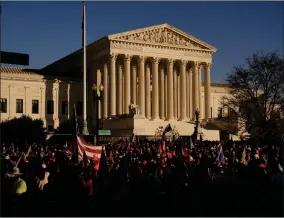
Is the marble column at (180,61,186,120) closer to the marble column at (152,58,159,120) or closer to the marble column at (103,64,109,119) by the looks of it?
the marble column at (152,58,159,120)

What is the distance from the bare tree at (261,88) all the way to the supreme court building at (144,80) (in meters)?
11.2

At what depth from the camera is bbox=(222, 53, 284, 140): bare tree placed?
50244 millimetres

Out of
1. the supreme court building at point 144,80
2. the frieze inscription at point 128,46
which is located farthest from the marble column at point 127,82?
the frieze inscription at point 128,46

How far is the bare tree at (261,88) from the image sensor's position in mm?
50244

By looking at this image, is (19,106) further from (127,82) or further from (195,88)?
(195,88)

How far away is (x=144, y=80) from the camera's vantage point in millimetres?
70125

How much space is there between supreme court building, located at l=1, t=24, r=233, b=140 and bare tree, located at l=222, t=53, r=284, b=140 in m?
11.2

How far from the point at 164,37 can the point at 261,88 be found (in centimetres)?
2206

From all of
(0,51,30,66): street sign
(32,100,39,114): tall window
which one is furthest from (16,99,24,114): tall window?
(0,51,30,66): street sign

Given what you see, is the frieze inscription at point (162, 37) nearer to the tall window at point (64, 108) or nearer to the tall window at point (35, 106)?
the tall window at point (64, 108)

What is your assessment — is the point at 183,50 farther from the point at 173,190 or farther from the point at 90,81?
the point at 173,190

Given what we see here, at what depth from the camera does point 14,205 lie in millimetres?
13188

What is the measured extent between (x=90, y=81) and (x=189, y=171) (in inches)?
2248

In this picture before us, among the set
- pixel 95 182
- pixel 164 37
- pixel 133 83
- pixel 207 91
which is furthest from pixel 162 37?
pixel 95 182
